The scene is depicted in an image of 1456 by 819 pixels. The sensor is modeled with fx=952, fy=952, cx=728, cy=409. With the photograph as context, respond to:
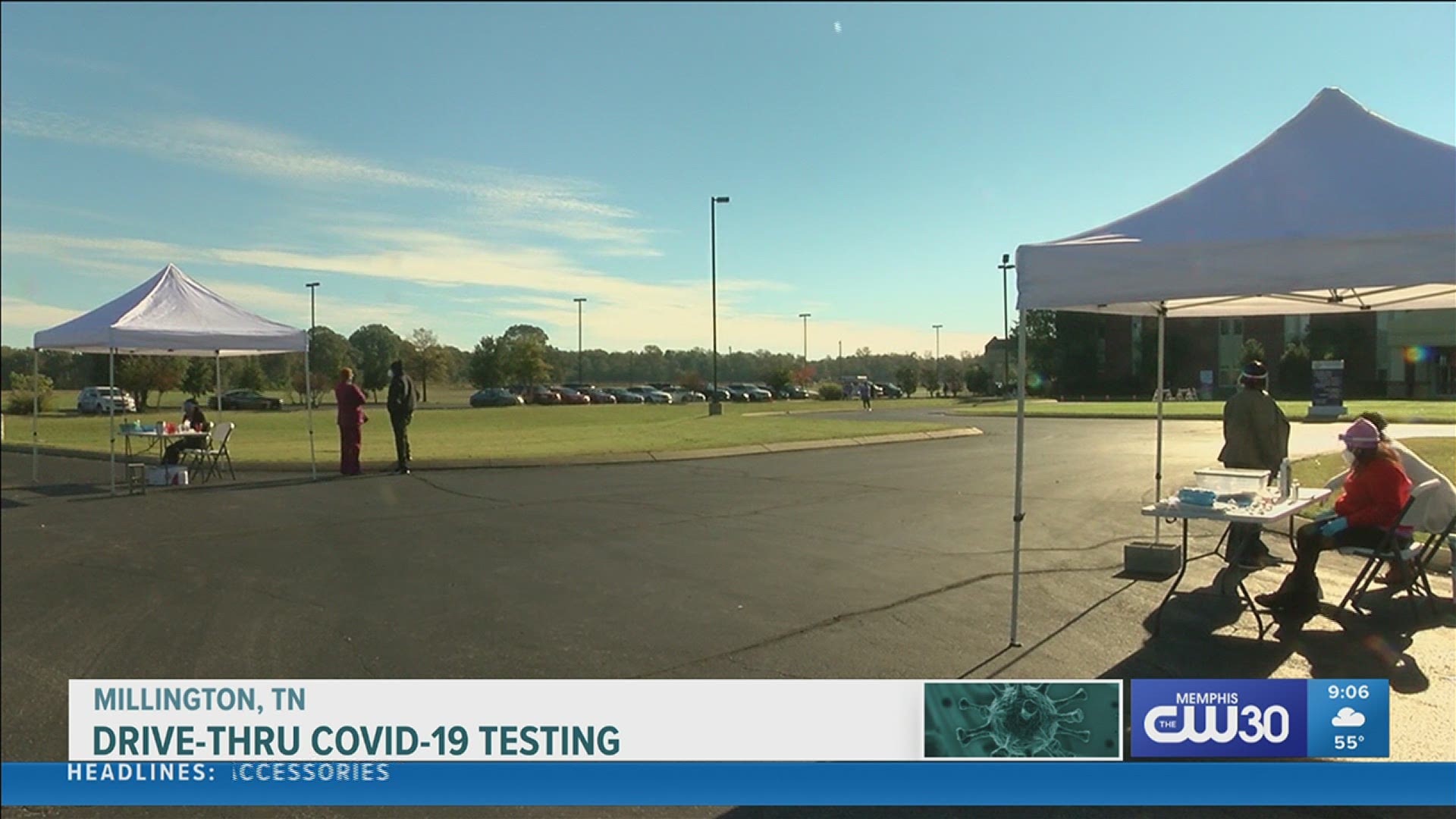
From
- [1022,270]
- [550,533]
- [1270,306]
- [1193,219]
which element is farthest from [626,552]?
[1270,306]

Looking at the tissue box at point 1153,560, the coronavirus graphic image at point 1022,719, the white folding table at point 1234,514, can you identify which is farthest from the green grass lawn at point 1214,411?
the coronavirus graphic image at point 1022,719

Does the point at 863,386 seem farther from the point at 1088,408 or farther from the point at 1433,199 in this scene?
the point at 1433,199

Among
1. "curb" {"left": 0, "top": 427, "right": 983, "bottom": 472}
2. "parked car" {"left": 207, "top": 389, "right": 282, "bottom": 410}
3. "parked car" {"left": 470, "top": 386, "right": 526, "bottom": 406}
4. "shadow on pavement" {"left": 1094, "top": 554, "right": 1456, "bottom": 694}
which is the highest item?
"parked car" {"left": 207, "top": 389, "right": 282, "bottom": 410}

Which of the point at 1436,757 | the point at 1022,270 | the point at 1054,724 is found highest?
the point at 1022,270

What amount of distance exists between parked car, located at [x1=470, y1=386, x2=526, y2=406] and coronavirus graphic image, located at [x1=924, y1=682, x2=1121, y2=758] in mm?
58728

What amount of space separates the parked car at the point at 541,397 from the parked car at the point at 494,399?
6.74ft

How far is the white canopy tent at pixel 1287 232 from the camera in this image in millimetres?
5125

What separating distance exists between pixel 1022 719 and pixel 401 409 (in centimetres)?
1281

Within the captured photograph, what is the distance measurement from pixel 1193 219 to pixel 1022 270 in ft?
3.47

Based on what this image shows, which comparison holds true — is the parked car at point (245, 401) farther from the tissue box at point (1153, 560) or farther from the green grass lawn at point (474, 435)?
the tissue box at point (1153, 560)

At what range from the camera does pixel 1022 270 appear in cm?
584

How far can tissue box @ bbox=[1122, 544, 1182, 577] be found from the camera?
7622mm

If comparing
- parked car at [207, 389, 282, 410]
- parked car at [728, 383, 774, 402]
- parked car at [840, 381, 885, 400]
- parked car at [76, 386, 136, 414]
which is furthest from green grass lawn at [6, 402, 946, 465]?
parked car at [728, 383, 774, 402]

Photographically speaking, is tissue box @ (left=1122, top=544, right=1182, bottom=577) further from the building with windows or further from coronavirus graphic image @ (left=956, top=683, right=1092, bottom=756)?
coronavirus graphic image @ (left=956, top=683, right=1092, bottom=756)
